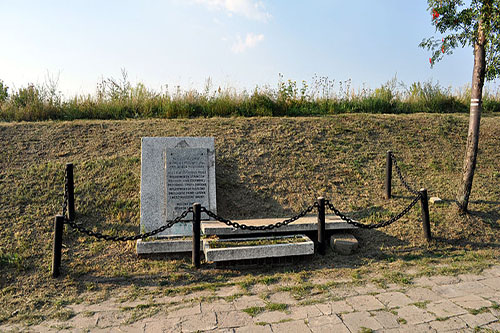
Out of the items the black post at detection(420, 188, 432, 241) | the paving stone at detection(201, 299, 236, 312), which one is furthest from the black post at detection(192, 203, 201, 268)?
the black post at detection(420, 188, 432, 241)

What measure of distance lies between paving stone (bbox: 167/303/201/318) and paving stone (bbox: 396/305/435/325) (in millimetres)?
2178

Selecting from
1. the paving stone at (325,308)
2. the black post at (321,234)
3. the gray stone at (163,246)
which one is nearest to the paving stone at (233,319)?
the paving stone at (325,308)

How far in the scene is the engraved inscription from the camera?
23.1 feet

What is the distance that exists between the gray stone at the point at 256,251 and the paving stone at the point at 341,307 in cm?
129

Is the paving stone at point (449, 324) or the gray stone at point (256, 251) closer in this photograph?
the paving stone at point (449, 324)

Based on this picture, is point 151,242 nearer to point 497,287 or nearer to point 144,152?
point 144,152

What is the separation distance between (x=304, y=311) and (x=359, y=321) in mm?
578

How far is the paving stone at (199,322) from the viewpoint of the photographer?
4.10 metres

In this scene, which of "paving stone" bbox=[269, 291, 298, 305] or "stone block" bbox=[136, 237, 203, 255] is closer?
"paving stone" bbox=[269, 291, 298, 305]

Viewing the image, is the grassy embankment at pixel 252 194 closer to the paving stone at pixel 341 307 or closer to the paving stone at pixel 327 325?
the paving stone at pixel 341 307

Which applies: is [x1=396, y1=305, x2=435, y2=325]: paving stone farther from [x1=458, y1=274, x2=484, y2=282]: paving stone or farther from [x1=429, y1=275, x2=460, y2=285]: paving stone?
[x1=458, y1=274, x2=484, y2=282]: paving stone

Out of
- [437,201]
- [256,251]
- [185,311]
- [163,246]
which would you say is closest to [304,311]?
[185,311]

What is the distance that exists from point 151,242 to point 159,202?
117 cm

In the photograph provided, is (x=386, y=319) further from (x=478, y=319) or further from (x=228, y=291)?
(x=228, y=291)
